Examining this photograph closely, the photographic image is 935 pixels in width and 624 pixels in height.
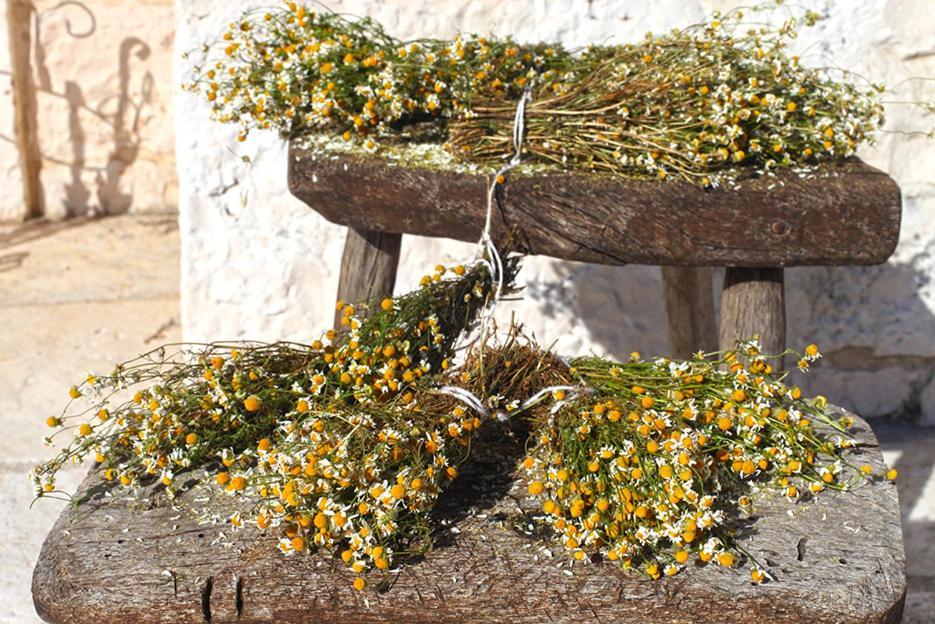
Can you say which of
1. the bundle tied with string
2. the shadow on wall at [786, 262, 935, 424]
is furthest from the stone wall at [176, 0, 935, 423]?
the bundle tied with string

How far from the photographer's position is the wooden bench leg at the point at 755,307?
81.0 inches

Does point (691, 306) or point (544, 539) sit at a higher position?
point (691, 306)

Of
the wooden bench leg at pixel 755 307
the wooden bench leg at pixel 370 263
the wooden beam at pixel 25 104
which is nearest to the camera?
the wooden bench leg at pixel 755 307

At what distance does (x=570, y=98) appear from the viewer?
1.99 meters

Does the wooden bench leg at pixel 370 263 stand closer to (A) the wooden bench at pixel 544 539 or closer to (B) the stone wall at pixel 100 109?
(A) the wooden bench at pixel 544 539

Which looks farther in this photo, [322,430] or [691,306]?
[691,306]

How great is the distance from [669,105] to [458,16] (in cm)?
107

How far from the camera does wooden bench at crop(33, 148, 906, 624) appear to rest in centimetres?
140

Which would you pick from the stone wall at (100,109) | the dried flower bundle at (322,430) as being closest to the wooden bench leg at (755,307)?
the dried flower bundle at (322,430)

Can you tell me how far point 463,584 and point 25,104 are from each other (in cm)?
360

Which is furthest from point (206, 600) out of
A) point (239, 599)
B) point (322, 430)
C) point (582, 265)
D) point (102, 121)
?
point (102, 121)

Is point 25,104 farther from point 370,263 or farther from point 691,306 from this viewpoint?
point 691,306

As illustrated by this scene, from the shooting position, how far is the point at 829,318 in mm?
3027

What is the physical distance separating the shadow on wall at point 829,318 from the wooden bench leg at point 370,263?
78 centimetres
